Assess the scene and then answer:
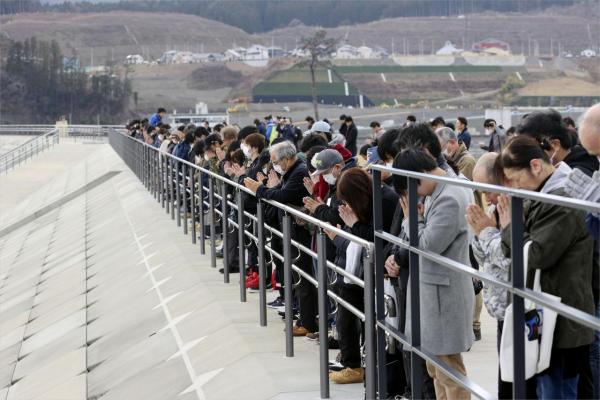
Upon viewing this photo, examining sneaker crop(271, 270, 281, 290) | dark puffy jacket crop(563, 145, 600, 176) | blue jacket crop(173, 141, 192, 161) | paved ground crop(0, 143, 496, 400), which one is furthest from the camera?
blue jacket crop(173, 141, 192, 161)

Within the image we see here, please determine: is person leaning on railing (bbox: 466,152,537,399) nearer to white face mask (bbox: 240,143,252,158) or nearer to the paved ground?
the paved ground

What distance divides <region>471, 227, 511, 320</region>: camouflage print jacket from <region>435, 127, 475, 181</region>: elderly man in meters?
5.56

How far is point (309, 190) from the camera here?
298 inches

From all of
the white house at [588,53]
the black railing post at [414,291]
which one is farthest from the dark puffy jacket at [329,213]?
the white house at [588,53]

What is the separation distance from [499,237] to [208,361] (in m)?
3.77

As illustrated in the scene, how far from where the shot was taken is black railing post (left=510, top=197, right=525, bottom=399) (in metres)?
3.20

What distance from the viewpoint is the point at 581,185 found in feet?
13.0

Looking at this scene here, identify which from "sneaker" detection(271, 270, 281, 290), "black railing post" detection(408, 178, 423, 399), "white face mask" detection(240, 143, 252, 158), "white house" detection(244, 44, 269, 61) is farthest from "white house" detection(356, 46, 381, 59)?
"black railing post" detection(408, 178, 423, 399)

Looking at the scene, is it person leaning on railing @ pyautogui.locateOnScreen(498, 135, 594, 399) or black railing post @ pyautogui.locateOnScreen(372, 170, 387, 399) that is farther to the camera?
black railing post @ pyautogui.locateOnScreen(372, 170, 387, 399)

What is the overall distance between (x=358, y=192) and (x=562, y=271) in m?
2.06

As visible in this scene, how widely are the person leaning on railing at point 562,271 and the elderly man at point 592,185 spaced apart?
5 centimetres

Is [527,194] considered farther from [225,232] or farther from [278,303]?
[225,232]

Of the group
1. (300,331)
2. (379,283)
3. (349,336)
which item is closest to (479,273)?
(379,283)

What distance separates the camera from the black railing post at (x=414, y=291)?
426 centimetres
